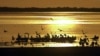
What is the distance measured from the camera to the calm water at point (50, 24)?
1.15 metres

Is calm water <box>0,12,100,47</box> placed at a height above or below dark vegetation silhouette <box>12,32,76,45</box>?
above

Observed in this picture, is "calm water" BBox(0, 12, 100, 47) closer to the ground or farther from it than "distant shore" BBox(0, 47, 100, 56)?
farther from it

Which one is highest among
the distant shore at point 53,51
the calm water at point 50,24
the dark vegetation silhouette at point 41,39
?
the calm water at point 50,24

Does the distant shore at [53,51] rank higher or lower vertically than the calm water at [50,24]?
lower

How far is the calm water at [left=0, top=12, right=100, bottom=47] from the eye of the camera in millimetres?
1145

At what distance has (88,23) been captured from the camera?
1219 millimetres

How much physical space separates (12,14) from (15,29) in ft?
0.36

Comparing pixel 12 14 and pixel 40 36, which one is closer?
pixel 40 36

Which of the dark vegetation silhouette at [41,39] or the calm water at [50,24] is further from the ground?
the calm water at [50,24]

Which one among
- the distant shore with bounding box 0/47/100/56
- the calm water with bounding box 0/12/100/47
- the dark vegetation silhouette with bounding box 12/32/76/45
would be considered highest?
the calm water with bounding box 0/12/100/47

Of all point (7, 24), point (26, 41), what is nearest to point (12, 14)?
point (7, 24)

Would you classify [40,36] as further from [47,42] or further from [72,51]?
[72,51]

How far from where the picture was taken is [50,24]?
3.93 ft
